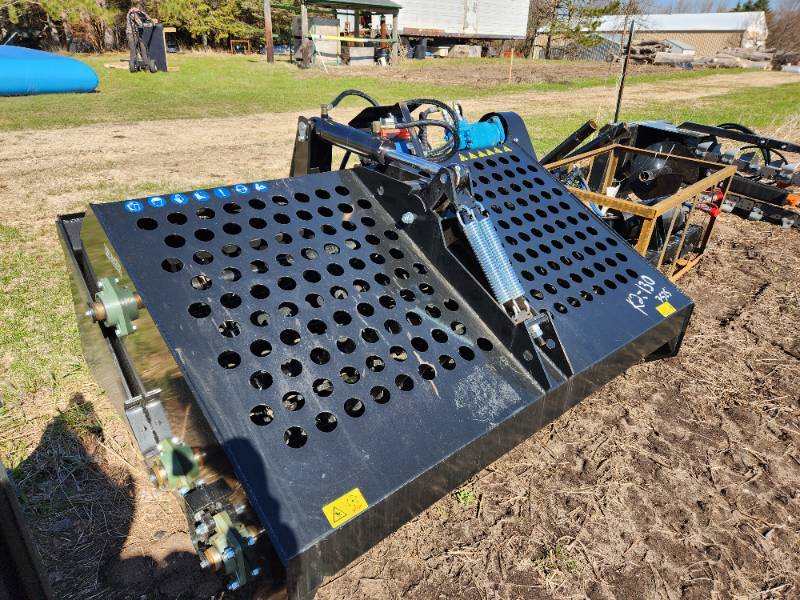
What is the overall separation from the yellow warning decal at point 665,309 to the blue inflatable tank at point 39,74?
14.9 metres

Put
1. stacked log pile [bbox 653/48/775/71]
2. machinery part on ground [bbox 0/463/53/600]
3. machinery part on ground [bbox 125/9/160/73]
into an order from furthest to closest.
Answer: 1. stacked log pile [bbox 653/48/775/71]
2. machinery part on ground [bbox 125/9/160/73]
3. machinery part on ground [bbox 0/463/53/600]

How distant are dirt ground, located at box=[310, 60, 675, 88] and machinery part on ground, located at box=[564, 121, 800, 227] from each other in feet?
47.3

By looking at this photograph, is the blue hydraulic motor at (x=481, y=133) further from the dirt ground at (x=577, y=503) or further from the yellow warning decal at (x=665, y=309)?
the dirt ground at (x=577, y=503)

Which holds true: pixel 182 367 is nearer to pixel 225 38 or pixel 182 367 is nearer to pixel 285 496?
pixel 285 496

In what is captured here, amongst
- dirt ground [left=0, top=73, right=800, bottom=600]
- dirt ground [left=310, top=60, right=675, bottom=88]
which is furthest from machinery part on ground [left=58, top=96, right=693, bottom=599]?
dirt ground [left=310, top=60, right=675, bottom=88]

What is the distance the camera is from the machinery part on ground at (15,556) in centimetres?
90

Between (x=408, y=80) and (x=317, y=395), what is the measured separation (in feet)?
65.8

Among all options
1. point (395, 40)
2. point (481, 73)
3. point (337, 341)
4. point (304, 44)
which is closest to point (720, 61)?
point (481, 73)

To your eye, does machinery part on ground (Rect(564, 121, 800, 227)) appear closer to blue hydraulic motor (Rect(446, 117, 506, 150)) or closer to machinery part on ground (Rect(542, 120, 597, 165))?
machinery part on ground (Rect(542, 120, 597, 165))

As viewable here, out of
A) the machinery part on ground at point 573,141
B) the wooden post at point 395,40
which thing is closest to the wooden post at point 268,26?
the wooden post at point 395,40

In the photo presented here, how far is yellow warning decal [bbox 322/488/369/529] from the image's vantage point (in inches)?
51.2

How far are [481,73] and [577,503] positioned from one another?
77.7 feet

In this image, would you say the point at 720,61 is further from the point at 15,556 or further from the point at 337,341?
the point at 15,556

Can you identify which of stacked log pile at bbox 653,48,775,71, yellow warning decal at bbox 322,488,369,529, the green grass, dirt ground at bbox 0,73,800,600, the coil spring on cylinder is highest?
stacked log pile at bbox 653,48,775,71
